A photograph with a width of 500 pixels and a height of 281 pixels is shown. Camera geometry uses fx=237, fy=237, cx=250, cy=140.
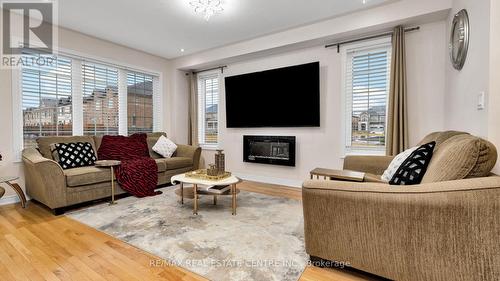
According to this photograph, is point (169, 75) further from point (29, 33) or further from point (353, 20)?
point (353, 20)

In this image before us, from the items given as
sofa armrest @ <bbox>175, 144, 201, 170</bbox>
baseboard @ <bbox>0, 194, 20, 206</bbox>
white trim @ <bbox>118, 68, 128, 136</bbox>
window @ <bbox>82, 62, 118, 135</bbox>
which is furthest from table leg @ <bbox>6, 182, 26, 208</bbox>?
sofa armrest @ <bbox>175, 144, 201, 170</bbox>

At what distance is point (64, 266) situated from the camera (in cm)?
174

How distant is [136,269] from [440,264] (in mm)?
1901

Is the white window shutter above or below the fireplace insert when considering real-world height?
above

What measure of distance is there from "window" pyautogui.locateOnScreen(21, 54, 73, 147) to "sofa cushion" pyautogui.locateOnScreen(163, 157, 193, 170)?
1.66 m

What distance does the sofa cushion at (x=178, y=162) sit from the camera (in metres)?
4.14

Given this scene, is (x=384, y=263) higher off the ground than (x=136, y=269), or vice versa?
(x=384, y=263)

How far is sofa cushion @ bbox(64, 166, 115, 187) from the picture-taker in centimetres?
290

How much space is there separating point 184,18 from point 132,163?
228cm

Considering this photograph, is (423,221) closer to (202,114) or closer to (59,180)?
(59,180)

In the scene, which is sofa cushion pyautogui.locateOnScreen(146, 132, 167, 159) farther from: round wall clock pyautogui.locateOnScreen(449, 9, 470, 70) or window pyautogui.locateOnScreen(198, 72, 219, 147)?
round wall clock pyautogui.locateOnScreen(449, 9, 470, 70)

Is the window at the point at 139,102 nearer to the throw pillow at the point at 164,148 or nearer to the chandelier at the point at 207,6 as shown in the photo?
the throw pillow at the point at 164,148

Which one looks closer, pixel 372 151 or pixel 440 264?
pixel 440 264

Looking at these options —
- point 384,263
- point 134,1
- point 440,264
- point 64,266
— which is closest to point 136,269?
point 64,266
